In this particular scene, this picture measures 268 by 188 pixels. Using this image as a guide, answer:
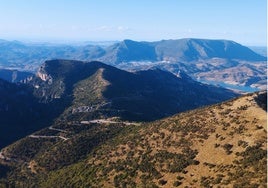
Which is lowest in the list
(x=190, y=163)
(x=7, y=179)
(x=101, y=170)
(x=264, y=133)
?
(x=7, y=179)

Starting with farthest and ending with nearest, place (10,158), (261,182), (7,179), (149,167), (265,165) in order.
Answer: (10,158) < (7,179) < (149,167) < (265,165) < (261,182)

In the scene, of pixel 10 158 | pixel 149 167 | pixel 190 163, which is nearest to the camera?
pixel 190 163

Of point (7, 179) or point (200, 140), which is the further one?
point (7, 179)

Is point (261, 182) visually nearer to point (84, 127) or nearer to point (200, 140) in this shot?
point (200, 140)

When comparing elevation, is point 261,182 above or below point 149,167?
above

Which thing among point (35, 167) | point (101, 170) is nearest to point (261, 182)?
point (101, 170)

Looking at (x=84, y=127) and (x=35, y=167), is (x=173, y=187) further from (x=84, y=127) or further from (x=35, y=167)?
(x=84, y=127)
